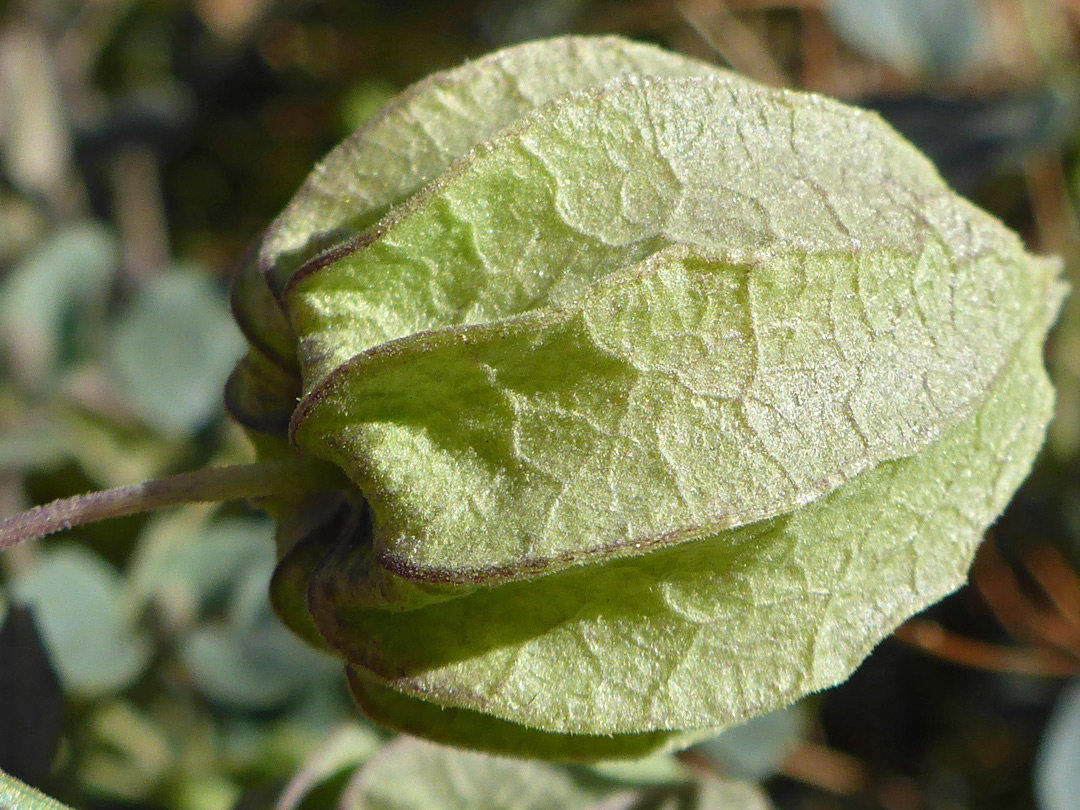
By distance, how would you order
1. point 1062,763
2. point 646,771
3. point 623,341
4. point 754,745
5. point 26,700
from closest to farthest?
point 623,341, point 26,700, point 646,771, point 1062,763, point 754,745

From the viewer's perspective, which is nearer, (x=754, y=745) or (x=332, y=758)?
(x=332, y=758)

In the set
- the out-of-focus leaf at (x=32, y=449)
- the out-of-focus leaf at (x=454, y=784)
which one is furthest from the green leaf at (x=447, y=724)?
the out-of-focus leaf at (x=32, y=449)

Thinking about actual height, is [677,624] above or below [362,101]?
above

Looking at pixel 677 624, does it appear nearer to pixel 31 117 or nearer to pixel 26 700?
pixel 26 700

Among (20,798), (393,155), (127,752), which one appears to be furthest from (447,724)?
(127,752)

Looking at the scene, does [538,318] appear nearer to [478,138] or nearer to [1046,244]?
[478,138]

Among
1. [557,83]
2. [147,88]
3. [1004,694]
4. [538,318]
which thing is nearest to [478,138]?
[557,83]

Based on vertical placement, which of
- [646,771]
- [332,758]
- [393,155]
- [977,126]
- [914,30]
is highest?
[393,155]
